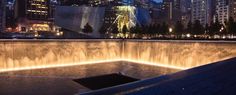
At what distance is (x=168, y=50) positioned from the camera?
2506 centimetres

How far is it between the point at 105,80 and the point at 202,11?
129318mm

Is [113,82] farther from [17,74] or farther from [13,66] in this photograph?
[13,66]

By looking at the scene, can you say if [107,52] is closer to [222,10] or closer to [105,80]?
[105,80]

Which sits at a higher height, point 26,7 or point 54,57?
point 26,7

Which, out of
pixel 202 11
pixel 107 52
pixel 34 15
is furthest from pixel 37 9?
pixel 107 52

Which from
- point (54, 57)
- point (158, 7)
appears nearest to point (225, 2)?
point (158, 7)

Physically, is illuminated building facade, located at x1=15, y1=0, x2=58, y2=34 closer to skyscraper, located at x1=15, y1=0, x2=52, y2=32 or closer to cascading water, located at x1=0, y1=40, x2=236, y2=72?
skyscraper, located at x1=15, y1=0, x2=52, y2=32

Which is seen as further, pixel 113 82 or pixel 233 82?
pixel 113 82

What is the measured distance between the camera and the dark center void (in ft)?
54.9

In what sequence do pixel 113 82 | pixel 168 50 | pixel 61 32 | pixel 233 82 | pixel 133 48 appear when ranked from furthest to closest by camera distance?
pixel 61 32, pixel 133 48, pixel 168 50, pixel 113 82, pixel 233 82

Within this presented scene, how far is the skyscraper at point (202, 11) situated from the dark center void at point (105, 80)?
4638 inches

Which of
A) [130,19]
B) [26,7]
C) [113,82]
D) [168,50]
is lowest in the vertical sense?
[113,82]

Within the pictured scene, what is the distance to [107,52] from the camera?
30.4 metres

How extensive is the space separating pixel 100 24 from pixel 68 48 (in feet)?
186
